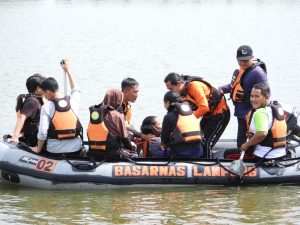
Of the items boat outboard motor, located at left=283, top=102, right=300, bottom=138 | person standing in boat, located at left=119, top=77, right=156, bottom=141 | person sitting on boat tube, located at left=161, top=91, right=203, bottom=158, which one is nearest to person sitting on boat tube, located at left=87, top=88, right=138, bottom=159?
person standing in boat, located at left=119, top=77, right=156, bottom=141

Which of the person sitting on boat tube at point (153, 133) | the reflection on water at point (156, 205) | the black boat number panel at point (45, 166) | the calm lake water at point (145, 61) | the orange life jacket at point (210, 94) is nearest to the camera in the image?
the reflection on water at point (156, 205)

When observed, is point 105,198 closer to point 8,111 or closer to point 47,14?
point 8,111

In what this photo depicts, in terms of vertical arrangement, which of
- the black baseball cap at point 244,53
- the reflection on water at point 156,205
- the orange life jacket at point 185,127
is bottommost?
the reflection on water at point 156,205

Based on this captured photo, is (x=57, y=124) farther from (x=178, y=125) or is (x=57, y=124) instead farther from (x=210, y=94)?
(x=210, y=94)

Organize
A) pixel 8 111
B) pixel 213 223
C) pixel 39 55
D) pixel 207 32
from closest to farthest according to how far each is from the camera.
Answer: pixel 213 223, pixel 8 111, pixel 39 55, pixel 207 32

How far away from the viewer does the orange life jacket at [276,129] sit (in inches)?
385

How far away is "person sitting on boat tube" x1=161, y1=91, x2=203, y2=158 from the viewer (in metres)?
9.84

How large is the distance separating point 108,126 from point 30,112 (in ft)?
3.40

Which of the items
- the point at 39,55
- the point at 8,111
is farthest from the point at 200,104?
the point at 39,55

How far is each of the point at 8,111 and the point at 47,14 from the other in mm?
30831

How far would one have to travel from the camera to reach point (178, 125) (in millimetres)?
9859

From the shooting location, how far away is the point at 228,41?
102ft

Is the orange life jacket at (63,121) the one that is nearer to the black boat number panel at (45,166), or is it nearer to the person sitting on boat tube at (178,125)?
the black boat number panel at (45,166)

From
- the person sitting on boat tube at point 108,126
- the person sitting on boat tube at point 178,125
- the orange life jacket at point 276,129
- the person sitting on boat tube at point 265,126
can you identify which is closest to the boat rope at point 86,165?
the person sitting on boat tube at point 108,126
